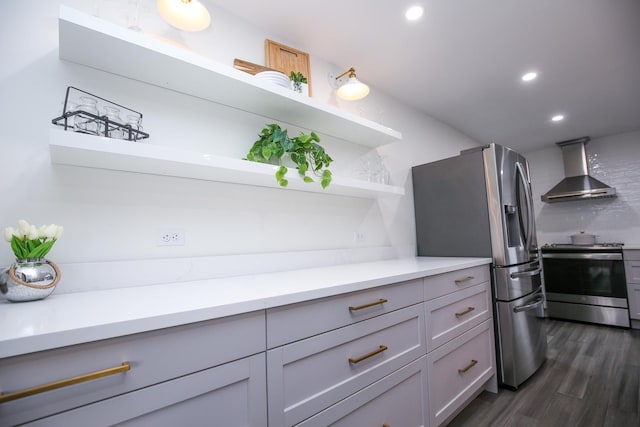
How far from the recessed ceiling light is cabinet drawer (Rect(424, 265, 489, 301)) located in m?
1.56

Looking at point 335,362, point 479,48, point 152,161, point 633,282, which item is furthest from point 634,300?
point 152,161

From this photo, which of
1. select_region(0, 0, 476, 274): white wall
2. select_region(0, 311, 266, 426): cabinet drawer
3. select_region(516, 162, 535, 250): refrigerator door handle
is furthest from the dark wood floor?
select_region(0, 311, 266, 426): cabinet drawer

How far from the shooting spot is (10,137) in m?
1.06

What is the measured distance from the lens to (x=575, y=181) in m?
4.11

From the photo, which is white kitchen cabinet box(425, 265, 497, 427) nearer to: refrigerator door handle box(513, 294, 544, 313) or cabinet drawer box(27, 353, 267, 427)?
refrigerator door handle box(513, 294, 544, 313)

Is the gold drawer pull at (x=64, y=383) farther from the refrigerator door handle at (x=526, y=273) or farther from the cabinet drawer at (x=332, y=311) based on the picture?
the refrigerator door handle at (x=526, y=273)

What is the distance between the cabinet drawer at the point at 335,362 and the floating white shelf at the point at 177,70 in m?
1.20

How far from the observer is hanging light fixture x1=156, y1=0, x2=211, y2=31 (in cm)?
125

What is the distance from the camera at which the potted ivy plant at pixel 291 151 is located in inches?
60.7

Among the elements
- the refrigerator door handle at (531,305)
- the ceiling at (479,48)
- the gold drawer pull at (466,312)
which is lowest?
the refrigerator door handle at (531,305)

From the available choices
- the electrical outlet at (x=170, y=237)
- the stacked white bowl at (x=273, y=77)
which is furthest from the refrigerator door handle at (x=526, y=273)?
the electrical outlet at (x=170, y=237)

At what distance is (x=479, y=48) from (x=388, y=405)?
2364mm

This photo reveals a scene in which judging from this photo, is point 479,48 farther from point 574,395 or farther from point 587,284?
point 587,284

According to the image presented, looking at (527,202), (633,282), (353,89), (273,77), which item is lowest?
(633,282)
